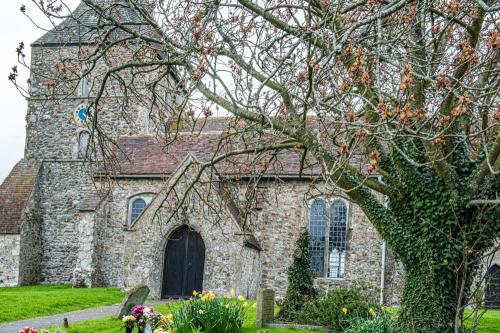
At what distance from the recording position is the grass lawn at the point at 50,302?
16.7 m

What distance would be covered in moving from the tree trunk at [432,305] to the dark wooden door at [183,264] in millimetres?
12829

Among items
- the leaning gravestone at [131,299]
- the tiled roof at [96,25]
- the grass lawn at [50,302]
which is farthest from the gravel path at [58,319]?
the tiled roof at [96,25]

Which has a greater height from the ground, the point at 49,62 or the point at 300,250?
the point at 49,62

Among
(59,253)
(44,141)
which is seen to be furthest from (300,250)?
(44,141)

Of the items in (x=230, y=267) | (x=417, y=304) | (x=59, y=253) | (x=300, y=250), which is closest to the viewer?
(x=417, y=304)

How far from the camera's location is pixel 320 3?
1070 cm

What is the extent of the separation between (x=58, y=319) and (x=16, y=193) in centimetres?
1335

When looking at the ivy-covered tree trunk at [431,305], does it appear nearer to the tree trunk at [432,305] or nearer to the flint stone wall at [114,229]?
the tree trunk at [432,305]

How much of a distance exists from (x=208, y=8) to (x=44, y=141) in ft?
70.6

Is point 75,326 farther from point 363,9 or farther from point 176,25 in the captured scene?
point 363,9

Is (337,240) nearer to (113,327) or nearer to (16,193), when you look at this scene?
(113,327)

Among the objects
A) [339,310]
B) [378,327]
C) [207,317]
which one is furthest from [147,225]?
[378,327]

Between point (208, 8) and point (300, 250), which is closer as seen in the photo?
point (208, 8)

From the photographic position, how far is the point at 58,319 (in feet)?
52.6
